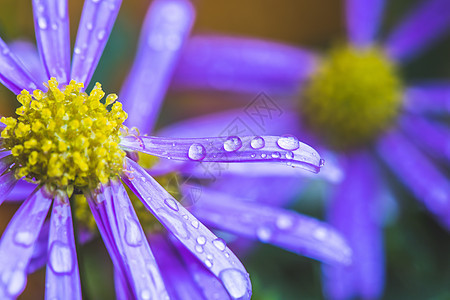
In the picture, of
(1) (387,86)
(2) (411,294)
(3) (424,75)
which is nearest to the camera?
(2) (411,294)

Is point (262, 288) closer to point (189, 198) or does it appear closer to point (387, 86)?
point (189, 198)

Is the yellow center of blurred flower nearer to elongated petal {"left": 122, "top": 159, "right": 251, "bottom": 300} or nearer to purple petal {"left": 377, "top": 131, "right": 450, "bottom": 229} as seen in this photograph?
purple petal {"left": 377, "top": 131, "right": 450, "bottom": 229}

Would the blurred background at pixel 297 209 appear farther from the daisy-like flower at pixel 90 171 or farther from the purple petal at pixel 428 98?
the daisy-like flower at pixel 90 171

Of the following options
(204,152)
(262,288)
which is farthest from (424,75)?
(204,152)

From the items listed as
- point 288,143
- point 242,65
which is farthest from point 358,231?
point 288,143

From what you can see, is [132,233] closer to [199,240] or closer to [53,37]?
[199,240]

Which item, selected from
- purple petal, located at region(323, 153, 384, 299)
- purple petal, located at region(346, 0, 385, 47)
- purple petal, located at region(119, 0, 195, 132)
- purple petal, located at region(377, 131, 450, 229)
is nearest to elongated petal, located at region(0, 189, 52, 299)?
purple petal, located at region(119, 0, 195, 132)

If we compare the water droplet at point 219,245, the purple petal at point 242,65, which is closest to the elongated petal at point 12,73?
the water droplet at point 219,245
